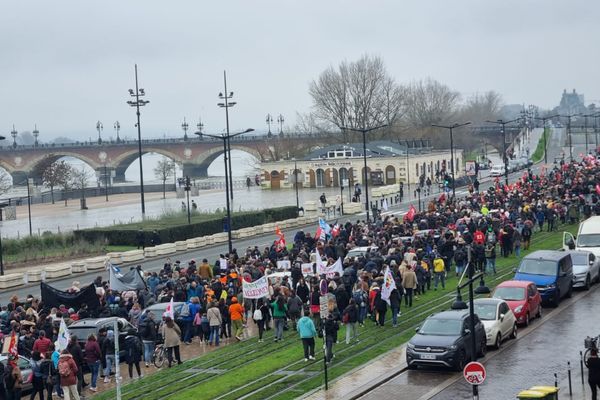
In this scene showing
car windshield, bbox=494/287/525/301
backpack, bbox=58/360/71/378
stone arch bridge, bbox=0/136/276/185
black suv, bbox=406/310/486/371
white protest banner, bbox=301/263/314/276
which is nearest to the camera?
backpack, bbox=58/360/71/378

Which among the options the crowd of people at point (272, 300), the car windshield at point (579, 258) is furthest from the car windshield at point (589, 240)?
the crowd of people at point (272, 300)

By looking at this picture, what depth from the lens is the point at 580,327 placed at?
26.5 metres

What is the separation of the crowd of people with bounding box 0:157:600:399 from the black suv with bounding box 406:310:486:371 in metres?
2.16

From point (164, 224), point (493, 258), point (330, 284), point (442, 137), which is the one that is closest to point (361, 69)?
point (442, 137)

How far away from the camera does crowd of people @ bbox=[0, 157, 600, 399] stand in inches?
885

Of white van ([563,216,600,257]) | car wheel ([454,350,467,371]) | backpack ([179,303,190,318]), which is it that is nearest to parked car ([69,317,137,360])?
backpack ([179,303,190,318])

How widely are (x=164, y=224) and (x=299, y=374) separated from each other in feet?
118

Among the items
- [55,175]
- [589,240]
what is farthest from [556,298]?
[55,175]

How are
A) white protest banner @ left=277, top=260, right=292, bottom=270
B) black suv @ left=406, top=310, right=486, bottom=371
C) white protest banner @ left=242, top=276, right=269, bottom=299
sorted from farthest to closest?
white protest banner @ left=277, top=260, right=292, bottom=270, white protest banner @ left=242, top=276, right=269, bottom=299, black suv @ left=406, top=310, right=486, bottom=371

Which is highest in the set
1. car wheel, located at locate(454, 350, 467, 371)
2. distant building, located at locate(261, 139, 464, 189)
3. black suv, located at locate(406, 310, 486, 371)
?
distant building, located at locate(261, 139, 464, 189)

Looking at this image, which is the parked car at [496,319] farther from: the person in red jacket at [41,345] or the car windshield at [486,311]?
the person in red jacket at [41,345]

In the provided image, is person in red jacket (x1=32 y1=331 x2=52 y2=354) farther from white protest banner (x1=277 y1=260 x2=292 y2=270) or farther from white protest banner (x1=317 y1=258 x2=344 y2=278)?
white protest banner (x1=277 y1=260 x2=292 y2=270)

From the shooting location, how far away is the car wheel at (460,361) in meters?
22.2

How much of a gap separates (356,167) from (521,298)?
2755 inches
